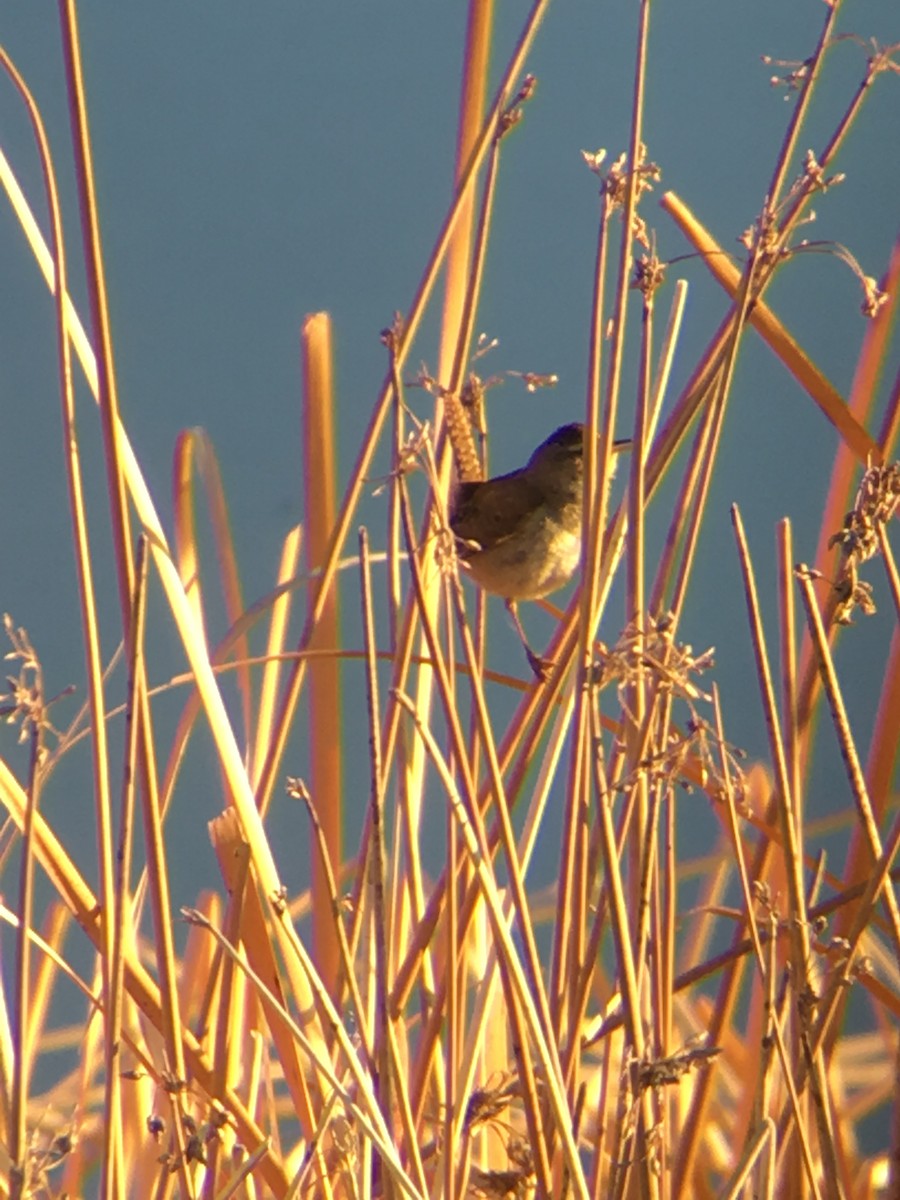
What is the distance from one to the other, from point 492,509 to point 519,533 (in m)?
0.03

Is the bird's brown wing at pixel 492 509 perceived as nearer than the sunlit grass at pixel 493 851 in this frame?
No

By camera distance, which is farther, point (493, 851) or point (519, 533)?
point (519, 533)

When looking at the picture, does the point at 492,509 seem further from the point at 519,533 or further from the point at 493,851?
the point at 493,851

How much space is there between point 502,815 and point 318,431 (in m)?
0.36

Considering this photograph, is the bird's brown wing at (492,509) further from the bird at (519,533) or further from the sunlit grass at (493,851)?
the sunlit grass at (493,851)

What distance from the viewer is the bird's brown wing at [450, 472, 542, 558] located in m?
1.00

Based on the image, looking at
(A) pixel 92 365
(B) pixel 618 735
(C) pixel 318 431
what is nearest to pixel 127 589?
(A) pixel 92 365

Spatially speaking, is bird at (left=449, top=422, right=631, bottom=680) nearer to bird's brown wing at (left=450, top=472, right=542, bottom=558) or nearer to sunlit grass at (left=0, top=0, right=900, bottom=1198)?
bird's brown wing at (left=450, top=472, right=542, bottom=558)

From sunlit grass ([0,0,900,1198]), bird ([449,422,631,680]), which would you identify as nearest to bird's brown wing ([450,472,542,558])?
bird ([449,422,631,680])

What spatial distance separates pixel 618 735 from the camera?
506mm

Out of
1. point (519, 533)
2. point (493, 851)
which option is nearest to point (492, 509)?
point (519, 533)

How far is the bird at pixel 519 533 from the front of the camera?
3.25 ft

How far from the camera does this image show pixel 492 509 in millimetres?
1015

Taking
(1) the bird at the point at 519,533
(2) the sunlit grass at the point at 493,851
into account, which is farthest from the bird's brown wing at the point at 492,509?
(2) the sunlit grass at the point at 493,851
